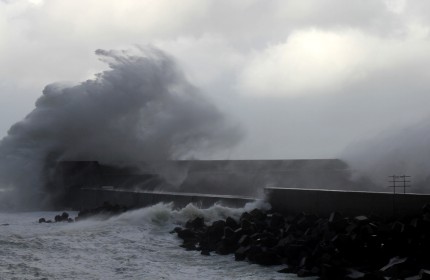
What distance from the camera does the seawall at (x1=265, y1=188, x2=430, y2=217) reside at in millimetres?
9201

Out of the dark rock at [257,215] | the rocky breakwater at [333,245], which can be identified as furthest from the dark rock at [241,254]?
the dark rock at [257,215]

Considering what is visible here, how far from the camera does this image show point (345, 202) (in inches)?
399

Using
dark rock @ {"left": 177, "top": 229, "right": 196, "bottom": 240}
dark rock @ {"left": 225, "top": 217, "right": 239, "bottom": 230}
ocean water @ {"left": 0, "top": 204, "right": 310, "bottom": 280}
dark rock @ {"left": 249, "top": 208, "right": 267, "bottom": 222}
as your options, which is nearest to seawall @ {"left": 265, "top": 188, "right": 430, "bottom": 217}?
dark rock @ {"left": 249, "top": 208, "right": 267, "bottom": 222}

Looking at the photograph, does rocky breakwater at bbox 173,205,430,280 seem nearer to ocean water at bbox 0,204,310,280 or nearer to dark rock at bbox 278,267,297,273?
dark rock at bbox 278,267,297,273

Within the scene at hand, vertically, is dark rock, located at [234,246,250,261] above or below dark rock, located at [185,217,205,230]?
below

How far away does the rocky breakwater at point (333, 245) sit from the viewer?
290 inches

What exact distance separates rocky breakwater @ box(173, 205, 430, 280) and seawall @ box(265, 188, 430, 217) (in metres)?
0.29

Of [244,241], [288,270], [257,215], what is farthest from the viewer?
[257,215]

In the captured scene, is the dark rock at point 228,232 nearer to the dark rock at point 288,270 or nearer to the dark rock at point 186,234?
the dark rock at point 186,234

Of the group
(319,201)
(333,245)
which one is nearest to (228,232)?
(319,201)

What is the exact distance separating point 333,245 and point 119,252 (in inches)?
143

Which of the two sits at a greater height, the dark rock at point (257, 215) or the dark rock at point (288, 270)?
the dark rock at point (257, 215)

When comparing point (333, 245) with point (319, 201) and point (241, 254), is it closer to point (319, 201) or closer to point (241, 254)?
point (241, 254)

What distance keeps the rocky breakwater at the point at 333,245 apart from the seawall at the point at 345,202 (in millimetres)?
287
